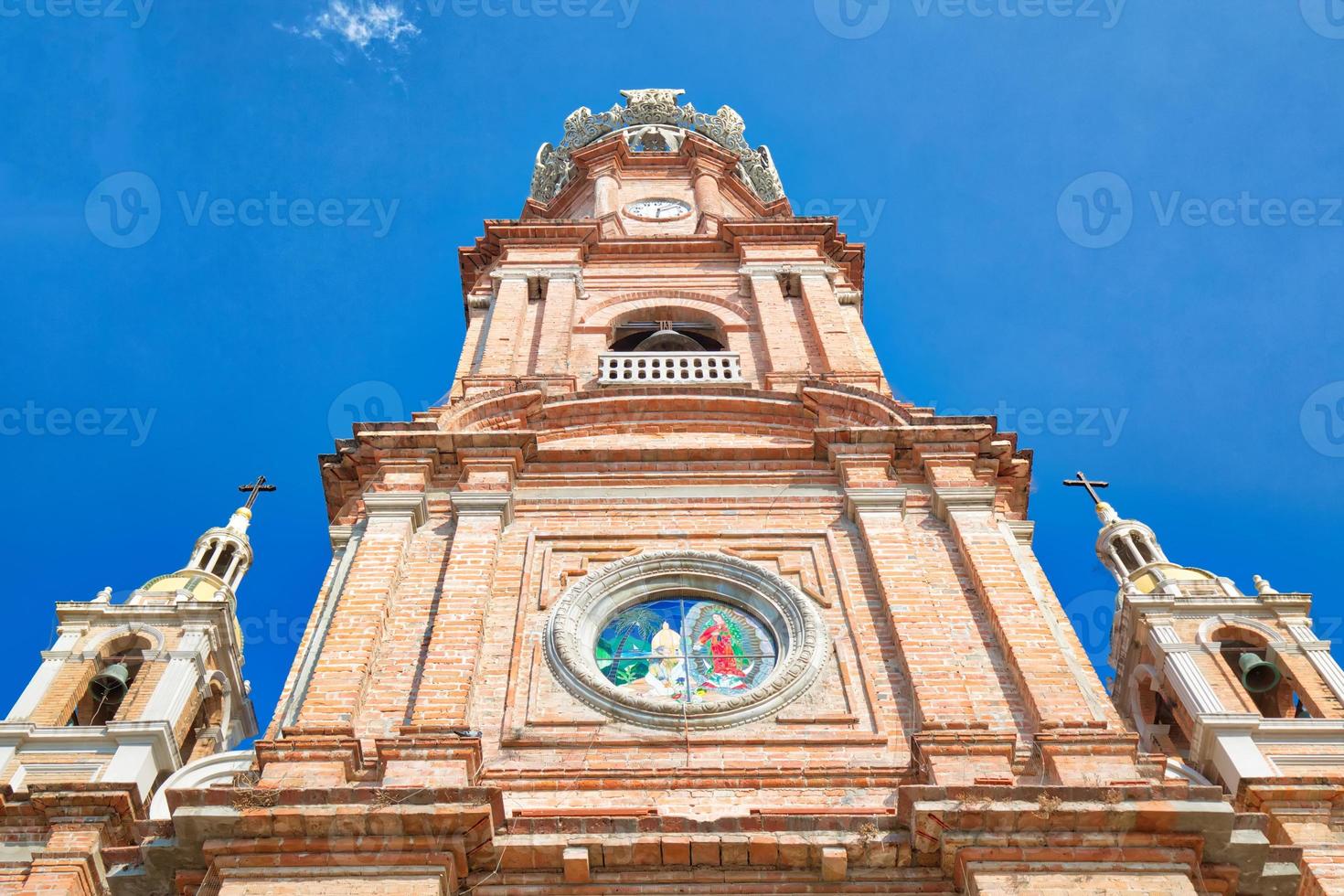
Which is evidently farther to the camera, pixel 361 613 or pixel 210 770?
pixel 210 770

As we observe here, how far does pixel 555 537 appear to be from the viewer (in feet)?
51.1

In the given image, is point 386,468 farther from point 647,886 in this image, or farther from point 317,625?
point 647,886

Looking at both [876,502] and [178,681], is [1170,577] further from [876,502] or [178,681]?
[178,681]

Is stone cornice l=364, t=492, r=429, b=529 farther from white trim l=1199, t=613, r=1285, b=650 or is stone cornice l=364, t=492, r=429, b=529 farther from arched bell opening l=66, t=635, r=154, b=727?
white trim l=1199, t=613, r=1285, b=650

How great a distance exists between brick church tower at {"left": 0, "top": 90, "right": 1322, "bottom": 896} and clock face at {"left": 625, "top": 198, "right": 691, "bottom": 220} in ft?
27.5

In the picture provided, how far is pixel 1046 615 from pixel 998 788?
4336 millimetres

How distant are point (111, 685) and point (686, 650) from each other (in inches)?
425

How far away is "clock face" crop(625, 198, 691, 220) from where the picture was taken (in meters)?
29.7

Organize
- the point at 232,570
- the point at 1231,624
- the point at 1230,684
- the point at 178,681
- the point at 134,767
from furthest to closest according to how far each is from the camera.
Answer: the point at 232,570 < the point at 178,681 < the point at 1231,624 < the point at 1230,684 < the point at 134,767

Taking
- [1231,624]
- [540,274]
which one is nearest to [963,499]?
[1231,624]

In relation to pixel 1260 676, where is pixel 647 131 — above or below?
above

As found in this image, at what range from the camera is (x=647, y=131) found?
3691 cm

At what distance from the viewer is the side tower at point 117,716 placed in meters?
14.8

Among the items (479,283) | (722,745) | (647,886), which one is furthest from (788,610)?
(479,283)
